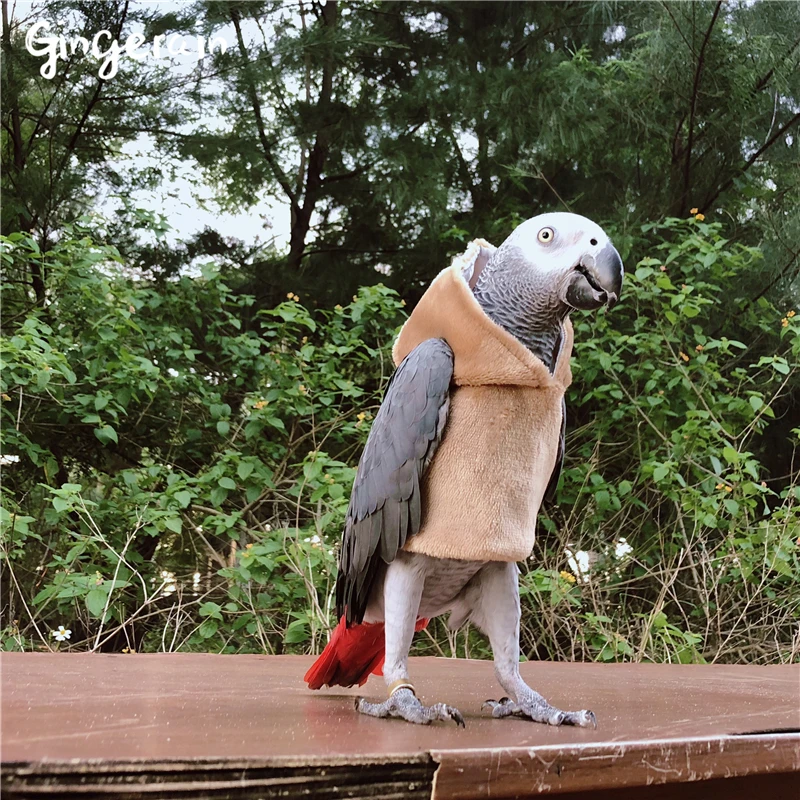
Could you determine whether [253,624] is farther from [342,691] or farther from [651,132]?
[651,132]

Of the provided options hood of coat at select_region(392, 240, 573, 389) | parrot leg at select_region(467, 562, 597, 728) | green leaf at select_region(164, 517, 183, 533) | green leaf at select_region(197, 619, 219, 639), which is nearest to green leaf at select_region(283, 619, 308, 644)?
green leaf at select_region(197, 619, 219, 639)

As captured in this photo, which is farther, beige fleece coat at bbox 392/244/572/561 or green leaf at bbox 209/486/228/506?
green leaf at bbox 209/486/228/506

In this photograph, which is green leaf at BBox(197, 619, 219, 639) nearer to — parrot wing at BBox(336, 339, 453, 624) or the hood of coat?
parrot wing at BBox(336, 339, 453, 624)

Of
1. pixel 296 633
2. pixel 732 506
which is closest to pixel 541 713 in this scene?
pixel 296 633

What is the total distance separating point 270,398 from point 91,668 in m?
0.97

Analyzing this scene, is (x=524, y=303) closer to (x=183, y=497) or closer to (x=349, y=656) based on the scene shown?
(x=349, y=656)

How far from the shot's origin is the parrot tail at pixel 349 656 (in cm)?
73

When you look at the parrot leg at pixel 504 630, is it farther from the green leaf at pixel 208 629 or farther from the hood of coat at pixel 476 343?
the green leaf at pixel 208 629

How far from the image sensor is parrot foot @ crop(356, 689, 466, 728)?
2.02ft

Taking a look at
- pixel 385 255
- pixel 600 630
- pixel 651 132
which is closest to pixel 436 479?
pixel 600 630

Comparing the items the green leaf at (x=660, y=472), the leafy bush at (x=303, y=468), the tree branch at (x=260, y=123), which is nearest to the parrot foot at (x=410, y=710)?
the leafy bush at (x=303, y=468)

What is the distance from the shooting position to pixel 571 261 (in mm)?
650

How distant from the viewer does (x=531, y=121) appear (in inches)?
82.7

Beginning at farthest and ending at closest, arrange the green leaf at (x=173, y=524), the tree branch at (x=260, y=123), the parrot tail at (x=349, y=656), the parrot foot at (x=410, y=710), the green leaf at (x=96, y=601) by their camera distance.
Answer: the tree branch at (x=260, y=123)
the green leaf at (x=173, y=524)
the green leaf at (x=96, y=601)
the parrot tail at (x=349, y=656)
the parrot foot at (x=410, y=710)
